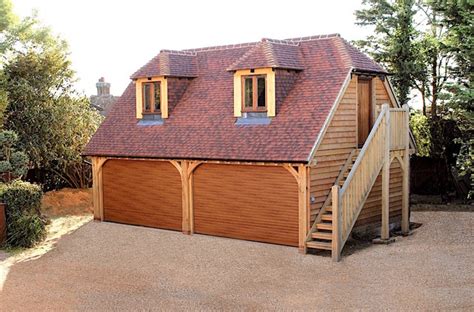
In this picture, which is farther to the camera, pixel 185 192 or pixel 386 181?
pixel 185 192

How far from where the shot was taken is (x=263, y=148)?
17.7 meters

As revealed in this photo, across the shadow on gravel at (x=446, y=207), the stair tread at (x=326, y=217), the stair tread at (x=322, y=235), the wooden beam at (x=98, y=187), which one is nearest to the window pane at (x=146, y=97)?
the wooden beam at (x=98, y=187)

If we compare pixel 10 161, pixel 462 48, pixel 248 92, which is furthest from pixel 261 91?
pixel 10 161

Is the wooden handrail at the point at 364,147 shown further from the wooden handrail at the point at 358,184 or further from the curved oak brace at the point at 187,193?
the curved oak brace at the point at 187,193

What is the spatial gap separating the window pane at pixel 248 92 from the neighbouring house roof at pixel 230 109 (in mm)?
586

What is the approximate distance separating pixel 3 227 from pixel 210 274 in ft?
23.9

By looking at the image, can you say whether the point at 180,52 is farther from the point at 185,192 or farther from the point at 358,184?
the point at 358,184

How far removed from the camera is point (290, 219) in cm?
1730

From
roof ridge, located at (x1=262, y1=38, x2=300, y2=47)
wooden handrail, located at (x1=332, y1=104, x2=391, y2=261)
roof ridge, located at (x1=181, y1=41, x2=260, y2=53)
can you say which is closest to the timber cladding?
wooden handrail, located at (x1=332, y1=104, x2=391, y2=261)

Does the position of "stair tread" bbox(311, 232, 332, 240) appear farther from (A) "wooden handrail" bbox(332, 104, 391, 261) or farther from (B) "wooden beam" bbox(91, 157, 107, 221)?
(B) "wooden beam" bbox(91, 157, 107, 221)

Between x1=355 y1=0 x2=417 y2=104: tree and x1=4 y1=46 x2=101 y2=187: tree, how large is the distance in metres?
13.2

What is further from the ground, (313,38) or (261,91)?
(313,38)

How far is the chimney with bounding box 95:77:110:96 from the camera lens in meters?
43.2

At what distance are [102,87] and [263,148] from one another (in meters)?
28.0
